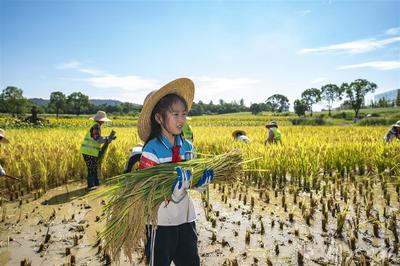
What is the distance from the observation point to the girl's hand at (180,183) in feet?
5.64

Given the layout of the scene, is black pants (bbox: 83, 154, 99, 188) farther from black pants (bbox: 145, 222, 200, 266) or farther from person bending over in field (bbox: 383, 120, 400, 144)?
person bending over in field (bbox: 383, 120, 400, 144)

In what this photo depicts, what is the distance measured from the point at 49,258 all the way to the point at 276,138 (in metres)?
7.18

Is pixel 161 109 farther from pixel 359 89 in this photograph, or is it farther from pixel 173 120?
pixel 359 89

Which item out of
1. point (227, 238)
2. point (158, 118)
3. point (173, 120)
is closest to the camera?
point (173, 120)

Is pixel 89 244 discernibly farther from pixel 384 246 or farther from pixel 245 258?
pixel 384 246

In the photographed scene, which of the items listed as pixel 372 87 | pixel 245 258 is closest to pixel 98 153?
pixel 245 258

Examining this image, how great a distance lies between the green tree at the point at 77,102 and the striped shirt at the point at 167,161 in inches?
3248

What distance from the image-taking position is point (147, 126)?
7.11 ft

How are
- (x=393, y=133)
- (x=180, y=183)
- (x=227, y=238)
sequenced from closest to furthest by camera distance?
(x=180, y=183) → (x=227, y=238) → (x=393, y=133)

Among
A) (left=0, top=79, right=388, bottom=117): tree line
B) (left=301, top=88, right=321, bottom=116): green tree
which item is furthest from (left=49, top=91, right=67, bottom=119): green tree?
(left=301, top=88, right=321, bottom=116): green tree

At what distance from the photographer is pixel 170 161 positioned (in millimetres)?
2053

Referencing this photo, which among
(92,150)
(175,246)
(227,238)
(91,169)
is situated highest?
(92,150)

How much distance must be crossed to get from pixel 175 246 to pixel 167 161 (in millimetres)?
551

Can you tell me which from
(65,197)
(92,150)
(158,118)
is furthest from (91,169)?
(158,118)
